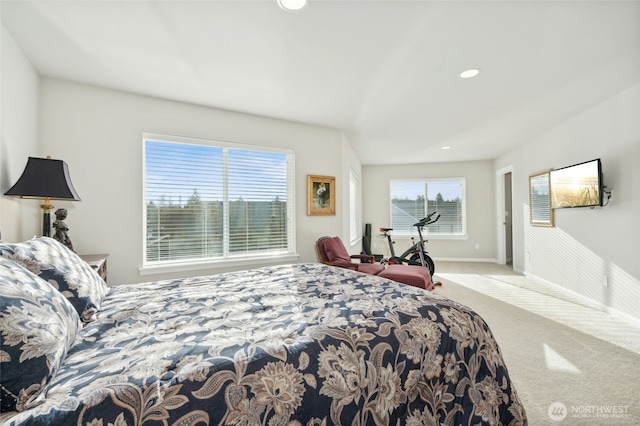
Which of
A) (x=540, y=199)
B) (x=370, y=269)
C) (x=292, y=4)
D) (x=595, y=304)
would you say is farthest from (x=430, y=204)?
(x=292, y=4)

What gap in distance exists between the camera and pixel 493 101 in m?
3.24

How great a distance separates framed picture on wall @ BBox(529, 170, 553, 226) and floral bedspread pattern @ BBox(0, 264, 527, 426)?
13.6 ft

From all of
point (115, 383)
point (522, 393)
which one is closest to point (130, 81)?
point (115, 383)

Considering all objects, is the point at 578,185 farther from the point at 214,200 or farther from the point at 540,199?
the point at 214,200

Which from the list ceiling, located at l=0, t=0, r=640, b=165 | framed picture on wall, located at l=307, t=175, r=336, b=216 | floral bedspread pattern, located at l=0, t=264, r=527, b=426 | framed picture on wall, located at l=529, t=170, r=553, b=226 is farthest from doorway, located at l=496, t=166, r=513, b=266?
floral bedspread pattern, located at l=0, t=264, r=527, b=426

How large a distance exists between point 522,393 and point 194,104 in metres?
4.06

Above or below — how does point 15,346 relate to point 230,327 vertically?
above

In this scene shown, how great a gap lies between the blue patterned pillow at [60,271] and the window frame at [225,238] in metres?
1.75

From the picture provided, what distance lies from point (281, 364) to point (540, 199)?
5.34 metres

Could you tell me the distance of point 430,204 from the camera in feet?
23.3

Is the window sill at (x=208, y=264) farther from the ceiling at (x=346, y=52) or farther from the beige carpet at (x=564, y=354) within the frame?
the beige carpet at (x=564, y=354)

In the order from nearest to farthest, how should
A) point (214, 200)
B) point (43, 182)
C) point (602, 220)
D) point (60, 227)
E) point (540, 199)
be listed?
point (43, 182)
point (60, 227)
point (602, 220)
point (214, 200)
point (540, 199)

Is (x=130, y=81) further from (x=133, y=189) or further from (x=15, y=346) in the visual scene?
(x=15, y=346)

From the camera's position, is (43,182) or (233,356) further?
(43,182)
